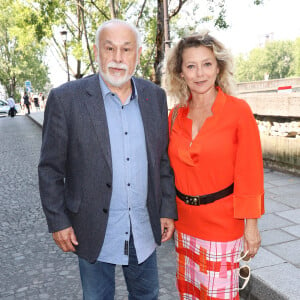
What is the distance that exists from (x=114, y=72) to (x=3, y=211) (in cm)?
427

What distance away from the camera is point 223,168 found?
201 cm

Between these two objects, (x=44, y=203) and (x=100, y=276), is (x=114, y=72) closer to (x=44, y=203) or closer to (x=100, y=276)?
(x=44, y=203)

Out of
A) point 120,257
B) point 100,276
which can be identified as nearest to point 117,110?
point 120,257

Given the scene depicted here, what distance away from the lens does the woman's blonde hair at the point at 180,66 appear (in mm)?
2068

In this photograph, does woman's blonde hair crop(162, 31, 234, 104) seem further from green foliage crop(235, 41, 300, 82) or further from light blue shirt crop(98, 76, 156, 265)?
green foliage crop(235, 41, 300, 82)

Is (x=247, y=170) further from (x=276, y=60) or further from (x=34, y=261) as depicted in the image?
(x=276, y=60)

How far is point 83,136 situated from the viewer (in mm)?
1900

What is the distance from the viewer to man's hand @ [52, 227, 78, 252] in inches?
78.4

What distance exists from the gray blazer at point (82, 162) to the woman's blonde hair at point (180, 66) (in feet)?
1.01

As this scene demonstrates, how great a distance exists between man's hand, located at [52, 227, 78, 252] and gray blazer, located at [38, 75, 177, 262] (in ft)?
0.11

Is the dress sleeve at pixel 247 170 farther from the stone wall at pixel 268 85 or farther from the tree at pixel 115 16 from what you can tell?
the stone wall at pixel 268 85

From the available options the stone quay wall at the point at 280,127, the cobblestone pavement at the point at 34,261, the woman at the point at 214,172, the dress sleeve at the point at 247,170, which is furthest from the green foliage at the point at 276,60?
the dress sleeve at the point at 247,170

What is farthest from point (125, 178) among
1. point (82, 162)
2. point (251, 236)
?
point (251, 236)

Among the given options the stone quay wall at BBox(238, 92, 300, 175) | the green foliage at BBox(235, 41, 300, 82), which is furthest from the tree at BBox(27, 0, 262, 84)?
the green foliage at BBox(235, 41, 300, 82)
